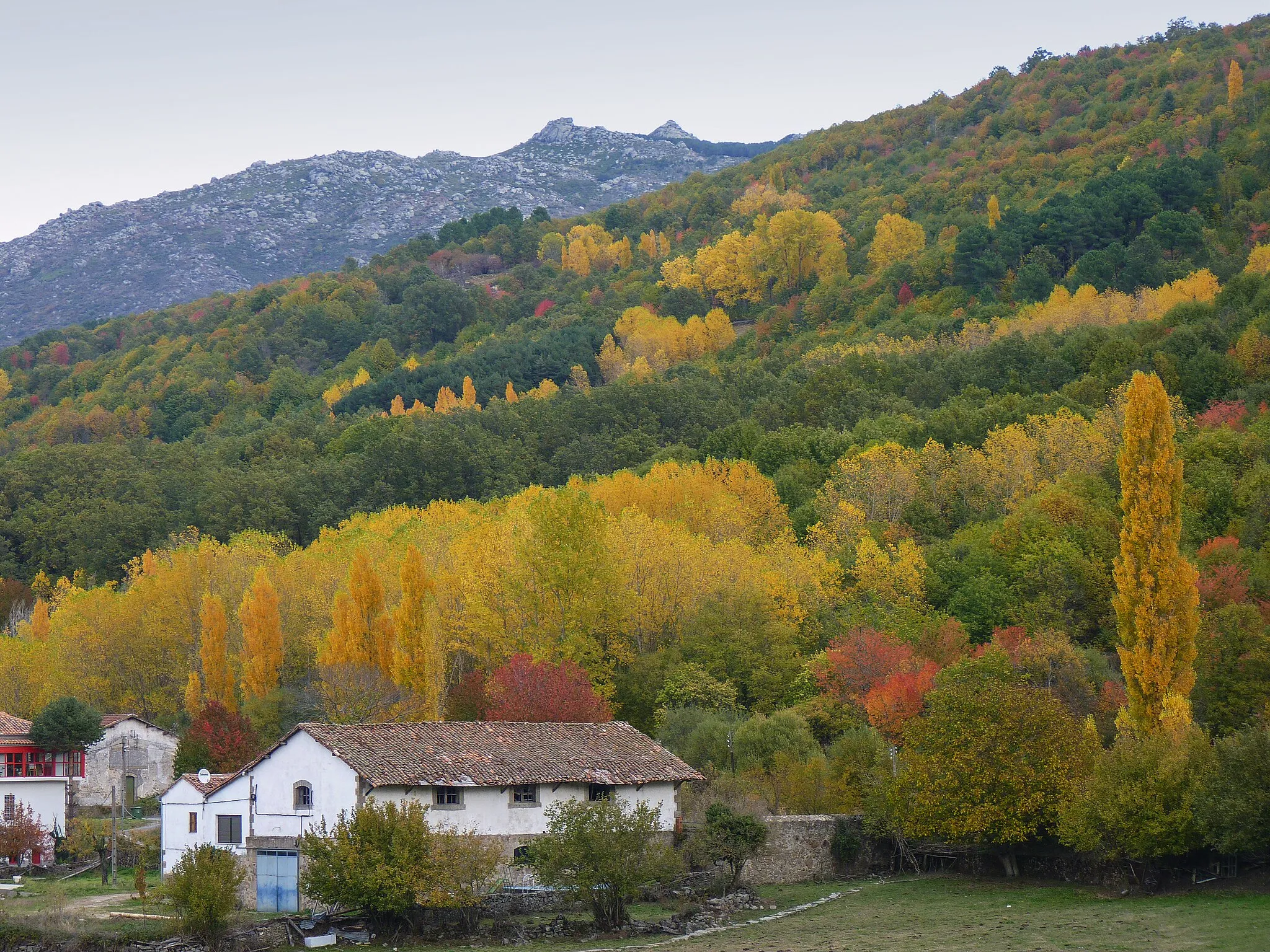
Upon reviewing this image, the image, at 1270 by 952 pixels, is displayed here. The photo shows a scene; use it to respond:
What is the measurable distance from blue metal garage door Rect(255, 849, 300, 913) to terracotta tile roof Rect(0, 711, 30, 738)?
1718 cm

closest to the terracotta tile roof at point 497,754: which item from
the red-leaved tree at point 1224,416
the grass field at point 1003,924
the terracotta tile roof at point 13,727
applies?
the grass field at point 1003,924

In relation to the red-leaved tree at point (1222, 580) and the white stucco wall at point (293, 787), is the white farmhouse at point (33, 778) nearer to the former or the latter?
the white stucco wall at point (293, 787)

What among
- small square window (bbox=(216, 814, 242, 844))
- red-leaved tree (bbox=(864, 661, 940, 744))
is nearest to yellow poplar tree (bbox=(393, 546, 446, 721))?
small square window (bbox=(216, 814, 242, 844))

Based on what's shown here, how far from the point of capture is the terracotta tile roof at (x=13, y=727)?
52.5 metres

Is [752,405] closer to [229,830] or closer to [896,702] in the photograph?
[896,702]

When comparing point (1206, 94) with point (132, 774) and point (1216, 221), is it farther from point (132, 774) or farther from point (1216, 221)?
point (132, 774)

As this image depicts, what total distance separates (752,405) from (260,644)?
52.8m

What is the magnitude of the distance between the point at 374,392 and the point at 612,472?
1872 inches

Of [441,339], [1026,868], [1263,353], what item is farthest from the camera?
[441,339]

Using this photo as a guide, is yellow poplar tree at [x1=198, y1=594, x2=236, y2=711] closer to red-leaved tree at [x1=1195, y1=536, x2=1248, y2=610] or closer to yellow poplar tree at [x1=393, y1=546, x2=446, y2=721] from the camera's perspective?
yellow poplar tree at [x1=393, y1=546, x2=446, y2=721]

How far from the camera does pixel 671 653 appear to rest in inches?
2293

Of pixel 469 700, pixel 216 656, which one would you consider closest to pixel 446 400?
Answer: pixel 216 656

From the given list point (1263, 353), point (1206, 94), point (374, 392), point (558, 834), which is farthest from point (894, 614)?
point (1206, 94)

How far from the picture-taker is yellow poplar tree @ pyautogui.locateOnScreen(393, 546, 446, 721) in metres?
55.0
